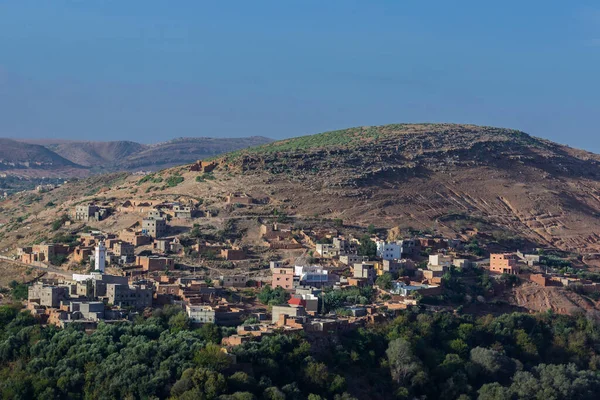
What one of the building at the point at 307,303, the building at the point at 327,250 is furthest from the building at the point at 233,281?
the building at the point at 327,250

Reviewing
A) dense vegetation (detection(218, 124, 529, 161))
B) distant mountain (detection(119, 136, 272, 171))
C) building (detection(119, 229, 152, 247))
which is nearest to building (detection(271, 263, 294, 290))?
building (detection(119, 229, 152, 247))

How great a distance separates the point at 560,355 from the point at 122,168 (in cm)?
10691

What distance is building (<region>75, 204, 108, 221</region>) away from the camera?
178 ft

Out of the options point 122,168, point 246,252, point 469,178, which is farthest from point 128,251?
point 122,168

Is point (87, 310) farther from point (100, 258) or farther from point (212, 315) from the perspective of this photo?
point (100, 258)

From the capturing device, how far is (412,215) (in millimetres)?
57188

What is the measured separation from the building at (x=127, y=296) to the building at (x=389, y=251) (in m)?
11.5

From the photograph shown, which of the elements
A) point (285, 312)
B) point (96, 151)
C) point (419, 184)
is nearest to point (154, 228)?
Result: point (285, 312)

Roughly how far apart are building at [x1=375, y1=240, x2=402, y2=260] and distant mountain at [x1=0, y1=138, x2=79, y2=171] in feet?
354

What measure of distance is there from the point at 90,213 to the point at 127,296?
16.0 m

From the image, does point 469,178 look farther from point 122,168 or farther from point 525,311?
point 122,168

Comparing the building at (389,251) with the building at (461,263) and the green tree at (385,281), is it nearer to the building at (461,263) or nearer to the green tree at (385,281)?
the building at (461,263)

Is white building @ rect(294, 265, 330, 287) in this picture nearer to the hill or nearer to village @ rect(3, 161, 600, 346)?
village @ rect(3, 161, 600, 346)

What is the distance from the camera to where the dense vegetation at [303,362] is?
3288 centimetres
